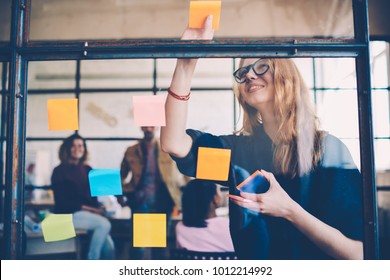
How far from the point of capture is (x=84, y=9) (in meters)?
3.28

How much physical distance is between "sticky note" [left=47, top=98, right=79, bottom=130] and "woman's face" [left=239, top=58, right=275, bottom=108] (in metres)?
0.91

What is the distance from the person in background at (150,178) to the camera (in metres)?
3.29

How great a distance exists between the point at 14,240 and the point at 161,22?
8.74ft

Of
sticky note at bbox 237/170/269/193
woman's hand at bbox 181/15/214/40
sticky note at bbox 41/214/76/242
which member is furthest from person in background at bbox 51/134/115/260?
woman's hand at bbox 181/15/214/40

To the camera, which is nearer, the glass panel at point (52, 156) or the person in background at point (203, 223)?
the person in background at point (203, 223)

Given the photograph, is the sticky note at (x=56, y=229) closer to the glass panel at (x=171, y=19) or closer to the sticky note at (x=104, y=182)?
the sticky note at (x=104, y=182)

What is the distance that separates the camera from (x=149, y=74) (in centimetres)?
397

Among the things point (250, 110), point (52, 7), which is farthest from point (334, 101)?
point (52, 7)

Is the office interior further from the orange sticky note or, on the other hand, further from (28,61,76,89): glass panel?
the orange sticky note

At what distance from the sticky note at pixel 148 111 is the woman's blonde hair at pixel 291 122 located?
1.57 ft

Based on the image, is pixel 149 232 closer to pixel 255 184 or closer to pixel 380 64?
pixel 255 184

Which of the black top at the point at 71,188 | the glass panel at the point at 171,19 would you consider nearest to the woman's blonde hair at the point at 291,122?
the glass panel at the point at 171,19

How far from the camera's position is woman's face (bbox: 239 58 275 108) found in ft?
6.73
